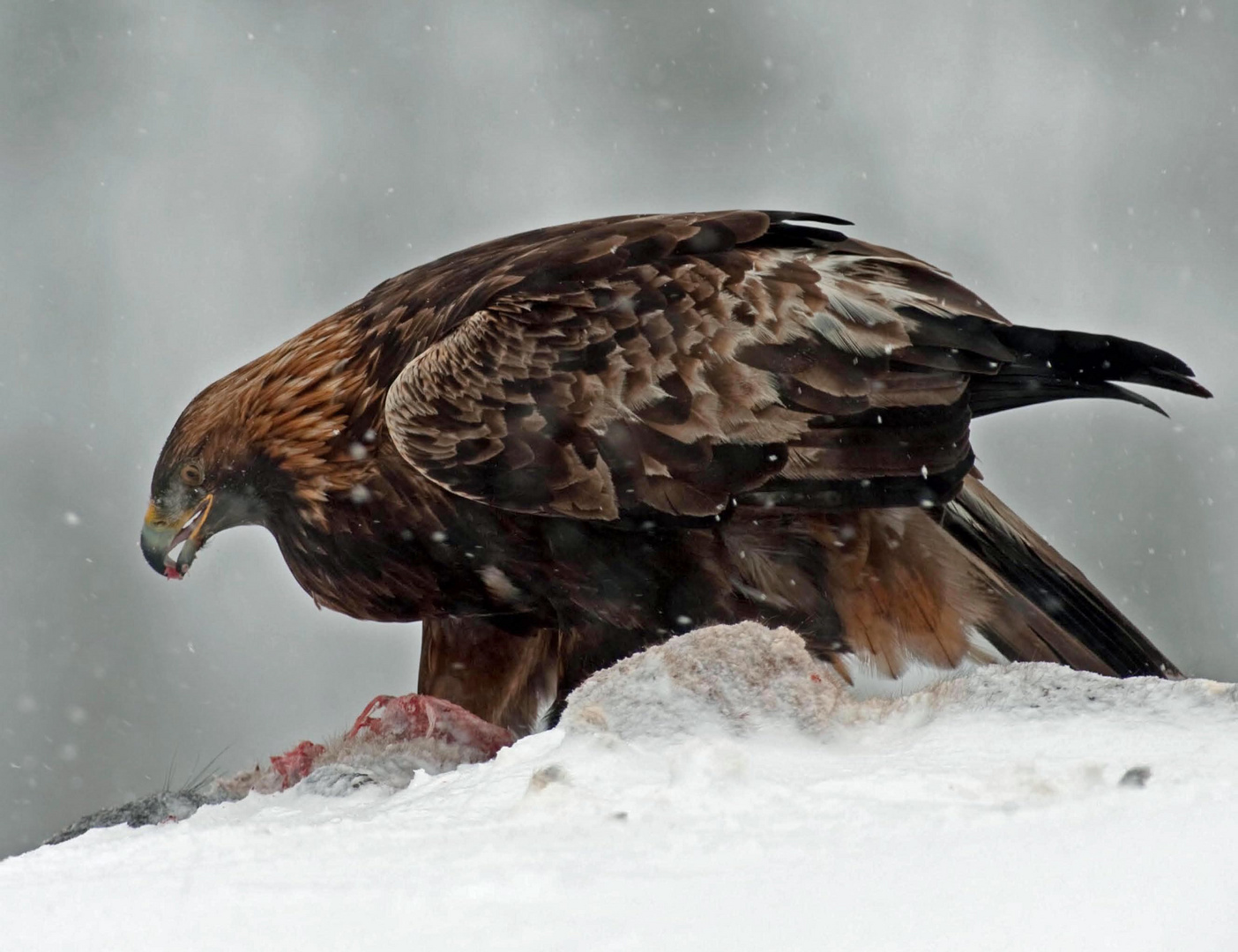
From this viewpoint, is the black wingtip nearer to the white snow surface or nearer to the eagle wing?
the eagle wing

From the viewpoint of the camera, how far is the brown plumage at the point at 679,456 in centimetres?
389

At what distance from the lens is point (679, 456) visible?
12.8 ft

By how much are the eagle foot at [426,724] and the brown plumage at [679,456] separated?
0.78 m

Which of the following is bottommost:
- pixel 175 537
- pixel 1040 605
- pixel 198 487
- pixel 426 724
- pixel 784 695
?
pixel 1040 605

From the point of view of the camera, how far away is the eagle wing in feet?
12.7

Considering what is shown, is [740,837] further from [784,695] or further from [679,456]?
[679,456]

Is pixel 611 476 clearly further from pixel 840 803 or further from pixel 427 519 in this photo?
pixel 840 803

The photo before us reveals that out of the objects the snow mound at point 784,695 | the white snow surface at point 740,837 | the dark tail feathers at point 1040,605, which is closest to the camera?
the white snow surface at point 740,837

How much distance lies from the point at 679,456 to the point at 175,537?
5.19ft

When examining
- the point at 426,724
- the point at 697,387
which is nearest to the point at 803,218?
the point at 697,387

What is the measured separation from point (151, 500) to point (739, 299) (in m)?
1.90

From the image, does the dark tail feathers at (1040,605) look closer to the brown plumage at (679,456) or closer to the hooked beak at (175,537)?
the brown plumage at (679,456)

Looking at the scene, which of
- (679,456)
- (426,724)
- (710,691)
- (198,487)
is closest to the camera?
(710,691)

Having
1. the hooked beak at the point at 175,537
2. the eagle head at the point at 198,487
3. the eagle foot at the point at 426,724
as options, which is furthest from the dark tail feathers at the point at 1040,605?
the hooked beak at the point at 175,537
